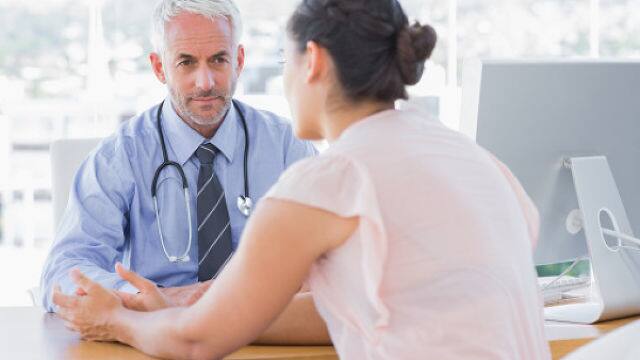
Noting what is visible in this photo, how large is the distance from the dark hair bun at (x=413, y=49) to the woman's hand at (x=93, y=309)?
0.62 metres

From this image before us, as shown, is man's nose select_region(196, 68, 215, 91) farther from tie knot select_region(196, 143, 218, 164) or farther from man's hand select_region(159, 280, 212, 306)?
man's hand select_region(159, 280, 212, 306)

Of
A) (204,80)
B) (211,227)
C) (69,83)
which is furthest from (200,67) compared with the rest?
(69,83)

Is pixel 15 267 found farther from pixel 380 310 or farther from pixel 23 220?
pixel 380 310

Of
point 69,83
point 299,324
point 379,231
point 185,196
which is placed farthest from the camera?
point 69,83

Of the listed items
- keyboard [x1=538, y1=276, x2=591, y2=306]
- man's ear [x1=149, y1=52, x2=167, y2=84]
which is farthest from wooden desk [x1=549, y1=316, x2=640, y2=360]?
man's ear [x1=149, y1=52, x2=167, y2=84]

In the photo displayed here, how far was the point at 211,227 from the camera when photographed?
2.14 m

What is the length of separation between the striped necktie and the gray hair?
335mm

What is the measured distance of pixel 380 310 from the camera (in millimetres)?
1206

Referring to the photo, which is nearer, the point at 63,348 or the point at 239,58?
the point at 63,348

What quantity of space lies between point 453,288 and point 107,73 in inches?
173

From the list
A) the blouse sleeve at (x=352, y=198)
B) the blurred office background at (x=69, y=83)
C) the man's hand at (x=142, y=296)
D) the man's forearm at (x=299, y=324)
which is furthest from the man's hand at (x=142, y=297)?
the blurred office background at (x=69, y=83)

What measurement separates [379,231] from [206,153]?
3.51ft

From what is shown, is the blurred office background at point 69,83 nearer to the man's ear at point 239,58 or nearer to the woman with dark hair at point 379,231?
the man's ear at point 239,58

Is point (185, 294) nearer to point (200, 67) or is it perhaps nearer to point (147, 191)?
point (147, 191)
